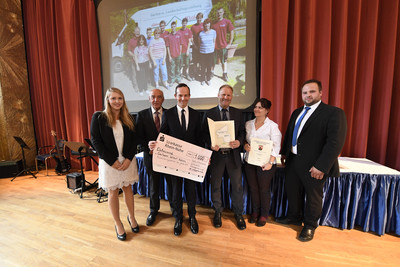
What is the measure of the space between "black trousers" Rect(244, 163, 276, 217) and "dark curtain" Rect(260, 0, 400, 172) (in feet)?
4.30

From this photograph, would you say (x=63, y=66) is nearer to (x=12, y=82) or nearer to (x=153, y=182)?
(x=12, y=82)

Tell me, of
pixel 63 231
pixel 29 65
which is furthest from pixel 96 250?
pixel 29 65

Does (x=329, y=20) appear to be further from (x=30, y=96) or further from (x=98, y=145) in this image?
(x=30, y=96)

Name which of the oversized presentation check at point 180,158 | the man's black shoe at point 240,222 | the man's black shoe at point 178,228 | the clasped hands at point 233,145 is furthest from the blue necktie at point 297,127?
the man's black shoe at point 178,228

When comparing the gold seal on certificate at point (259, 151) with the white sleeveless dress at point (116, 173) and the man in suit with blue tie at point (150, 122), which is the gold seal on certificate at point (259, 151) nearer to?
the man in suit with blue tie at point (150, 122)

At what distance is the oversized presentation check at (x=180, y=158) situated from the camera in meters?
1.55

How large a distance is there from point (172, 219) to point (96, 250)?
79cm

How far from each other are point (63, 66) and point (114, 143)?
3.74 m

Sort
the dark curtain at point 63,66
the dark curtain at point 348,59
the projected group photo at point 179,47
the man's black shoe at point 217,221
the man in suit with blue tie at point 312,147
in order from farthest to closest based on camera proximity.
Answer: the dark curtain at point 63,66 → the projected group photo at point 179,47 → the dark curtain at point 348,59 → the man's black shoe at point 217,221 → the man in suit with blue tie at point 312,147

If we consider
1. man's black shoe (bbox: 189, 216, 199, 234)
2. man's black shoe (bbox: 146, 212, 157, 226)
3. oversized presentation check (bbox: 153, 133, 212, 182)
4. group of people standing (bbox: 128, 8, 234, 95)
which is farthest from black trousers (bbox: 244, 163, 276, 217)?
group of people standing (bbox: 128, 8, 234, 95)

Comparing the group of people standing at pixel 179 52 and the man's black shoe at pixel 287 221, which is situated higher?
the group of people standing at pixel 179 52

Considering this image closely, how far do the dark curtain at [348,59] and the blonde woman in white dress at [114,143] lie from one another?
6.85ft

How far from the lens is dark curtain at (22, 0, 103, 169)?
355cm

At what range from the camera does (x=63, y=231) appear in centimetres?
182
